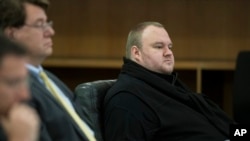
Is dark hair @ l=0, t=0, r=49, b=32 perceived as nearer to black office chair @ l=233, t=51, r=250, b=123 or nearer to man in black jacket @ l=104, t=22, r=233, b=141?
man in black jacket @ l=104, t=22, r=233, b=141

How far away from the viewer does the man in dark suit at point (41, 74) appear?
1538mm

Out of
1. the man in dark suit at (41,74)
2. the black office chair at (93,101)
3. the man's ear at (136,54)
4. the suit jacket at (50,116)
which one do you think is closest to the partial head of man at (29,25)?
the man in dark suit at (41,74)

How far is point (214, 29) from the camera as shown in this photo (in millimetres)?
Result: 3834

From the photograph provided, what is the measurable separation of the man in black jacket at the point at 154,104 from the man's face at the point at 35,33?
0.51 meters

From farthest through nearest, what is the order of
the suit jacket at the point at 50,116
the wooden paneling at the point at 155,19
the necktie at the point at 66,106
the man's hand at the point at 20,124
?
the wooden paneling at the point at 155,19 < the necktie at the point at 66,106 < the suit jacket at the point at 50,116 < the man's hand at the point at 20,124

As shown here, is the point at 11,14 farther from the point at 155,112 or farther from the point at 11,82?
the point at 155,112

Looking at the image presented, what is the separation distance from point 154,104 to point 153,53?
33 cm

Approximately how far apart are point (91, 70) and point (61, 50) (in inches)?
12.1

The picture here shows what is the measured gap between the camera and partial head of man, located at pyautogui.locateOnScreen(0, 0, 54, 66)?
61.6 inches

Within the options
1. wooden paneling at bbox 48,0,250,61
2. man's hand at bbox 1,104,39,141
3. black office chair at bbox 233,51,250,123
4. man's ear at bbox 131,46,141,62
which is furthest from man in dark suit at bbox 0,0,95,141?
wooden paneling at bbox 48,0,250,61

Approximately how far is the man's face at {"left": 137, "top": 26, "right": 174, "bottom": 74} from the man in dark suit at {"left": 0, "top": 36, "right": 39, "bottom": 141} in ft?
4.32

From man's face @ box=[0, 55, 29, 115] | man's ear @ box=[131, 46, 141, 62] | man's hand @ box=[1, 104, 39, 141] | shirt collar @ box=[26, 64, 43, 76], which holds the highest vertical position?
man's face @ box=[0, 55, 29, 115]

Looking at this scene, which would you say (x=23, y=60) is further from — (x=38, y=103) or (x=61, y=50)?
(x=61, y=50)

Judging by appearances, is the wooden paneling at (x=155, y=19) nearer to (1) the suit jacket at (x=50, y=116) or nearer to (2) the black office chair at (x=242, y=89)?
(2) the black office chair at (x=242, y=89)
